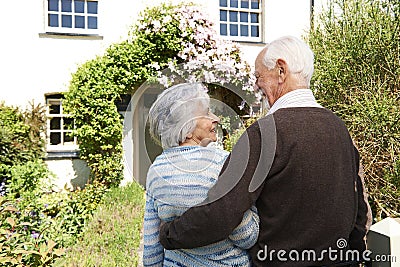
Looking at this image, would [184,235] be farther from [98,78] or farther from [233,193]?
[98,78]

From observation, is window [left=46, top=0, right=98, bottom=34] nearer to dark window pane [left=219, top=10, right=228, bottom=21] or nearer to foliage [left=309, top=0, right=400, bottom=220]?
dark window pane [left=219, top=10, right=228, bottom=21]

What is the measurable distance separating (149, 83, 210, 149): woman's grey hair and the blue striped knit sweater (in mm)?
53

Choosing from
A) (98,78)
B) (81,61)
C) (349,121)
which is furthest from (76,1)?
(349,121)

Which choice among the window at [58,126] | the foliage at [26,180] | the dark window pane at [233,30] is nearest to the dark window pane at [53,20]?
the window at [58,126]

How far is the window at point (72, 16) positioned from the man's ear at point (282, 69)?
288 inches

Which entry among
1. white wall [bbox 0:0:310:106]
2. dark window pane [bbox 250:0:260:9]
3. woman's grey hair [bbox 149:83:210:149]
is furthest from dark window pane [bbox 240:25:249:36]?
woman's grey hair [bbox 149:83:210:149]

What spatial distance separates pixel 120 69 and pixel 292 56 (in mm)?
6357

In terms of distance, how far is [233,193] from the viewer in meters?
1.37

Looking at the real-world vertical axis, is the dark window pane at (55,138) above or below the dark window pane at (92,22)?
below

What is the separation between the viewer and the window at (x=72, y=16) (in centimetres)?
805

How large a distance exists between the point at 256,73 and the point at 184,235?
68 centimetres

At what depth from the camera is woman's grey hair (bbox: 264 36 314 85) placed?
1577mm

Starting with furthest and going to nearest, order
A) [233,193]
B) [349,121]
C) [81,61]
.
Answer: [81,61] < [349,121] < [233,193]

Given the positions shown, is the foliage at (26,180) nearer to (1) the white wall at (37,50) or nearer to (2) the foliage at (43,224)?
(2) the foliage at (43,224)
